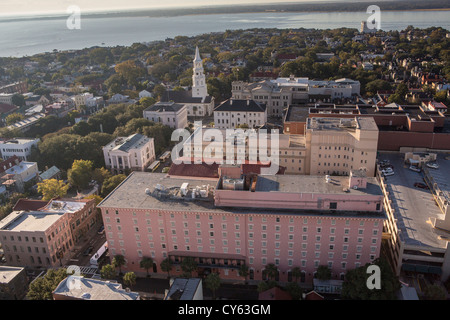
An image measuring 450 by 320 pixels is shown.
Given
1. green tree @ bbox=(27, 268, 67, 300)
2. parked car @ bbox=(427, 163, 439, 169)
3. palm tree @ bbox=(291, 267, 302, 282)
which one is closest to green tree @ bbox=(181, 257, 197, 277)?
palm tree @ bbox=(291, 267, 302, 282)

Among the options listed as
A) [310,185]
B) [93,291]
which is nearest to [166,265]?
[93,291]

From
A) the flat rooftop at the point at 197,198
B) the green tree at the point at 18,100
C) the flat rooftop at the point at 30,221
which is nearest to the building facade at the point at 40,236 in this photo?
the flat rooftop at the point at 30,221

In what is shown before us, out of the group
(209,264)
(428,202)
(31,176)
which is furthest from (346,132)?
(31,176)

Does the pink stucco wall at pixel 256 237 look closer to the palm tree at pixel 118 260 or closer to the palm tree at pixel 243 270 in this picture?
the palm tree at pixel 118 260

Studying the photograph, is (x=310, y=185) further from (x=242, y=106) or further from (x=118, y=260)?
(x=242, y=106)

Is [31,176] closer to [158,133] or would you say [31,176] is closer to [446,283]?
[158,133]

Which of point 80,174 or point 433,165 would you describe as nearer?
point 433,165
